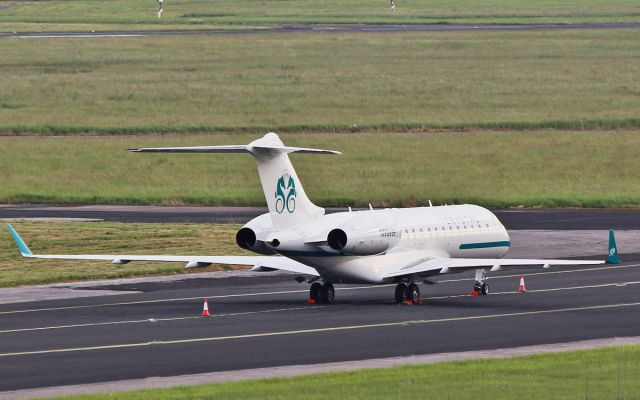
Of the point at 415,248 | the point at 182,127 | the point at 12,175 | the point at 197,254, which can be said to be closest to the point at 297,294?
the point at 415,248

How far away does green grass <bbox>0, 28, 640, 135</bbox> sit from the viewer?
108 meters

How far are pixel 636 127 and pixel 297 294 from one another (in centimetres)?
5783

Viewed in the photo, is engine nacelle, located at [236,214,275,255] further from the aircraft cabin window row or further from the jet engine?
the aircraft cabin window row

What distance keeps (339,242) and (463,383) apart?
12303 millimetres

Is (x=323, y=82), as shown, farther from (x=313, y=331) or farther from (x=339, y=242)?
(x=313, y=331)

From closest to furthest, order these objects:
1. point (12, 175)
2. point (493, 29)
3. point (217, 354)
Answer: point (217, 354), point (12, 175), point (493, 29)

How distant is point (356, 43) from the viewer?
154750 mm

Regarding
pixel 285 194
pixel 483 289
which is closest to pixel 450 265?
pixel 483 289

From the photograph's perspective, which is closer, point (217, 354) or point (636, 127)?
point (217, 354)

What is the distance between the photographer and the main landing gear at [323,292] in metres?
46.6

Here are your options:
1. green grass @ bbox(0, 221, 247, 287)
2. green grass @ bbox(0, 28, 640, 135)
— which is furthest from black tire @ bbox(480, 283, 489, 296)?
green grass @ bbox(0, 28, 640, 135)

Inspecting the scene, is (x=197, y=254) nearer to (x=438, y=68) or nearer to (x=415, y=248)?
(x=415, y=248)

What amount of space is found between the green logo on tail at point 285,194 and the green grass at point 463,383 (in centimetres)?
1096

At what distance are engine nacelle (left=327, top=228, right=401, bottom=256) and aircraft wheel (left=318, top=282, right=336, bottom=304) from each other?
2.40 meters
